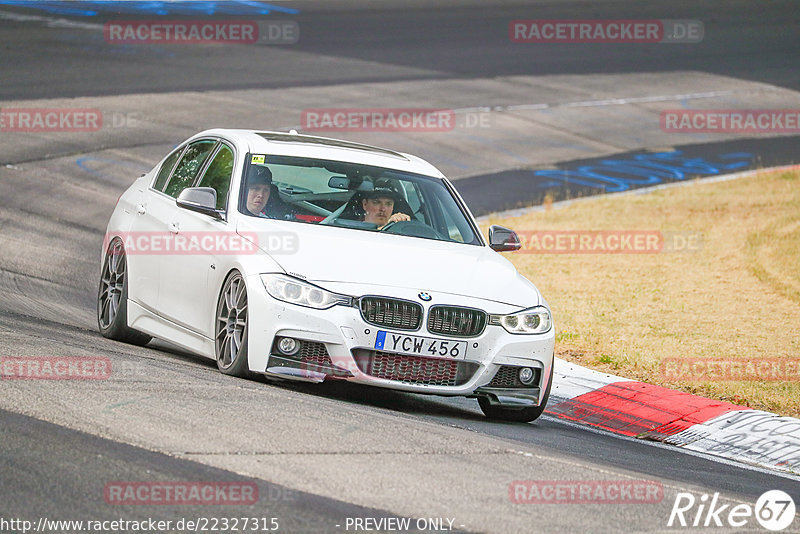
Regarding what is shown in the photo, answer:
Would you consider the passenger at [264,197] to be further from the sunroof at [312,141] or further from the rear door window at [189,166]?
the rear door window at [189,166]

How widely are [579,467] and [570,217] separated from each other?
1250 cm

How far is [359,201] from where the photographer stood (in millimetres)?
9219

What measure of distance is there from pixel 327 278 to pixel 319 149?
188 cm

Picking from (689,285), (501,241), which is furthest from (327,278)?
(689,285)

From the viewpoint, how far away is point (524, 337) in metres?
8.25

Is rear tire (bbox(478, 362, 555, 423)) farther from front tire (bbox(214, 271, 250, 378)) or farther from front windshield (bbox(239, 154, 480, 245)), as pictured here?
front tire (bbox(214, 271, 250, 378))

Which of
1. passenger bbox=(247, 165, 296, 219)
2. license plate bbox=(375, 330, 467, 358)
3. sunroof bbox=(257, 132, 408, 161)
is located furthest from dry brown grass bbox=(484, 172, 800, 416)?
passenger bbox=(247, 165, 296, 219)

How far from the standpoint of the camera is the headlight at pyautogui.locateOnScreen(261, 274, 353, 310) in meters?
7.83

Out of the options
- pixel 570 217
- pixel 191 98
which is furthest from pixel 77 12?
pixel 570 217

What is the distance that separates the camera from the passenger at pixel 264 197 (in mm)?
8852

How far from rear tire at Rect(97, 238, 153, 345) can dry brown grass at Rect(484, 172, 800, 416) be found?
3.75 meters

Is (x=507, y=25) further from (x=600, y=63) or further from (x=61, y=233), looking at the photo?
(x=61, y=233)

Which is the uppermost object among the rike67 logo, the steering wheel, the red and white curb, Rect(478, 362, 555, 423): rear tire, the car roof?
the car roof

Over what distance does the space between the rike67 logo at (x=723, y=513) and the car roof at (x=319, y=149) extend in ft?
12.8
